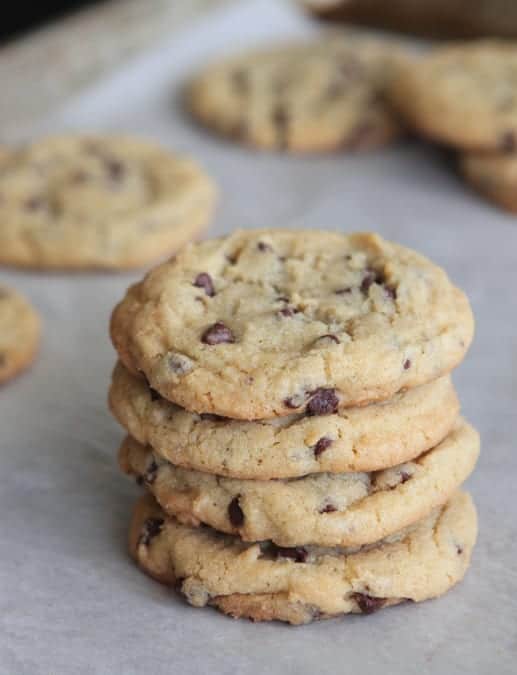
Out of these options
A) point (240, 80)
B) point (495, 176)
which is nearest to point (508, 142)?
point (495, 176)

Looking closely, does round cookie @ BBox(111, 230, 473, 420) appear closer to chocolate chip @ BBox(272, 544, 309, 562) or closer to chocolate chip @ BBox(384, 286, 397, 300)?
chocolate chip @ BBox(384, 286, 397, 300)

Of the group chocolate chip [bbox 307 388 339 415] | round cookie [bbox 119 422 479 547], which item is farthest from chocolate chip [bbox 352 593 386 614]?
chocolate chip [bbox 307 388 339 415]

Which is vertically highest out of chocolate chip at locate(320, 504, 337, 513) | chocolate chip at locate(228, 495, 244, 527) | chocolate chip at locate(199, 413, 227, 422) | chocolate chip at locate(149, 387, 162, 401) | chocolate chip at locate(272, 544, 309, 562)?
chocolate chip at locate(199, 413, 227, 422)

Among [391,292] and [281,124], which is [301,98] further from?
[391,292]

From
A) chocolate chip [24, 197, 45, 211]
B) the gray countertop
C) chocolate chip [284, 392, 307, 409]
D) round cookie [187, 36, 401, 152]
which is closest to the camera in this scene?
chocolate chip [284, 392, 307, 409]

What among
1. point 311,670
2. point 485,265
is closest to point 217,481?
point 311,670

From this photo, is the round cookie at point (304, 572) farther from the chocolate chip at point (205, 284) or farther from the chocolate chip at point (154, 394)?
the chocolate chip at point (205, 284)
